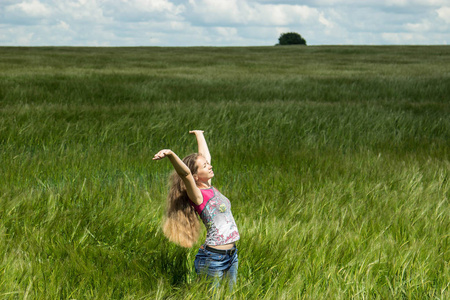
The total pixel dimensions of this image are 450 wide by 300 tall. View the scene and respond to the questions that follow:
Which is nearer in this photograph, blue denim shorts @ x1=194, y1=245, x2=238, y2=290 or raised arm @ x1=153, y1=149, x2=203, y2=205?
raised arm @ x1=153, y1=149, x2=203, y2=205

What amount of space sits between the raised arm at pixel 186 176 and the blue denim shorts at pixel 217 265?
241mm

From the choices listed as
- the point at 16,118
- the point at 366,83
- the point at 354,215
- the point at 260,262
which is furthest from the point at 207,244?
the point at 366,83

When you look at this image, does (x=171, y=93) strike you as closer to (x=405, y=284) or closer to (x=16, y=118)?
(x=16, y=118)

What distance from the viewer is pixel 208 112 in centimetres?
600

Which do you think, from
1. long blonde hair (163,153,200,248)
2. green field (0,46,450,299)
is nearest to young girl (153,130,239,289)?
long blonde hair (163,153,200,248)

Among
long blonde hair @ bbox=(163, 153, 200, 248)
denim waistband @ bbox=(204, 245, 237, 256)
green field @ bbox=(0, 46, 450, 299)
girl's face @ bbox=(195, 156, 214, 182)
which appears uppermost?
girl's face @ bbox=(195, 156, 214, 182)

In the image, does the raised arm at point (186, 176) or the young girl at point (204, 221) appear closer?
the raised arm at point (186, 176)

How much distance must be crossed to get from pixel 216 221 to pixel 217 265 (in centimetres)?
20

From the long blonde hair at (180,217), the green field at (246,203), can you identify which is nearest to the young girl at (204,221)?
the long blonde hair at (180,217)

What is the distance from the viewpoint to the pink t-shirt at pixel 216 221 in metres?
2.02

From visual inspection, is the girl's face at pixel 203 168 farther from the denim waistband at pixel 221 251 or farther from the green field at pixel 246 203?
the green field at pixel 246 203

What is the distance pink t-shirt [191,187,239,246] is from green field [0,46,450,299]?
0.70 ft

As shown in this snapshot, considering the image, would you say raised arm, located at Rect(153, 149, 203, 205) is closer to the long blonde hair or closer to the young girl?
Answer: the young girl

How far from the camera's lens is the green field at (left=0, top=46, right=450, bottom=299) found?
2008 mm
